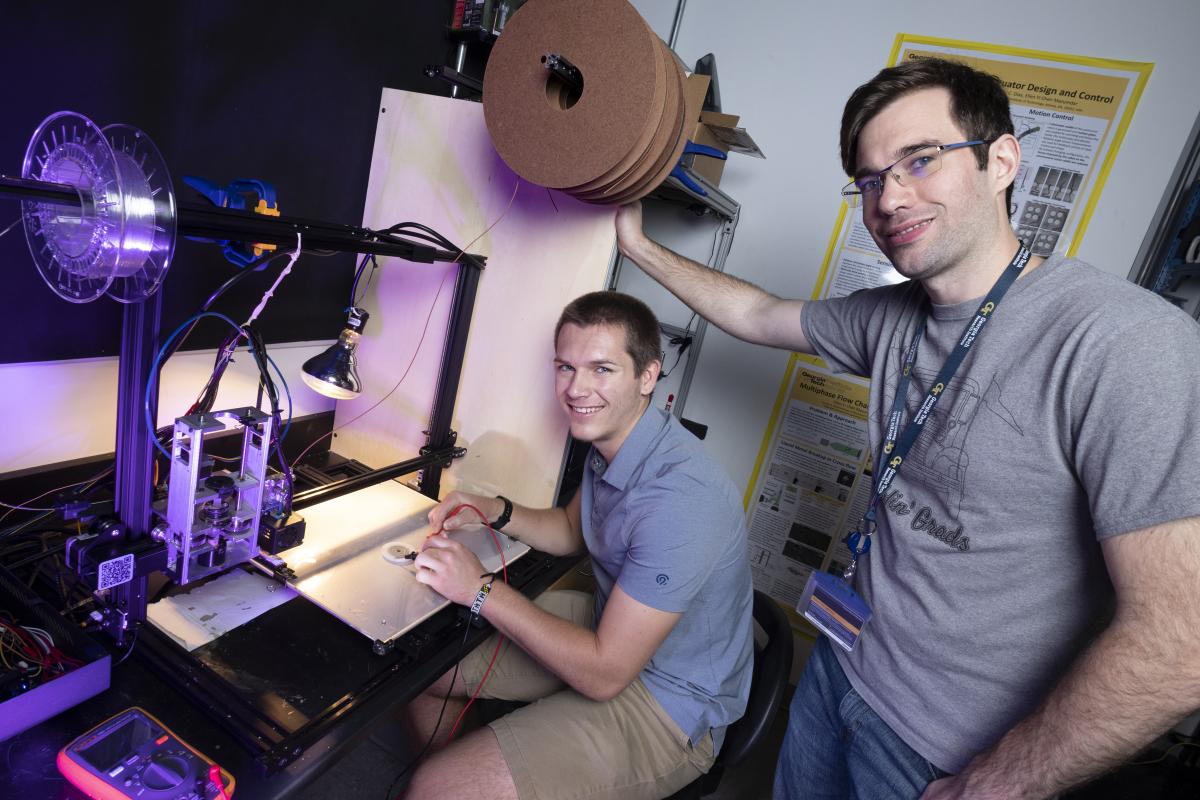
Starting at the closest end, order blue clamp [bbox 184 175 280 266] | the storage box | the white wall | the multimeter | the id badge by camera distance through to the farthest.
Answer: the multimeter < blue clamp [bbox 184 175 280 266] < the id badge < the storage box < the white wall

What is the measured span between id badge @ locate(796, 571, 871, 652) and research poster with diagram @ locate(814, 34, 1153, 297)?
4.78ft

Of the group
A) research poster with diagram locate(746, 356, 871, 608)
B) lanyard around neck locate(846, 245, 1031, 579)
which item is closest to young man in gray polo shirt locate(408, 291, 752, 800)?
lanyard around neck locate(846, 245, 1031, 579)

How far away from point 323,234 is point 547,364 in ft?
1.99

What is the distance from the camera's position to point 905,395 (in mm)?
1134

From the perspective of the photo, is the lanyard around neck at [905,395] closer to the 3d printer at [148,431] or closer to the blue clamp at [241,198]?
the 3d printer at [148,431]

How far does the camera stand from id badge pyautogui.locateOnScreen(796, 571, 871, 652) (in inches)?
44.6

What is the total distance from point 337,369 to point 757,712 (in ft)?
3.69

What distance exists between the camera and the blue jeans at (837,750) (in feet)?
3.46

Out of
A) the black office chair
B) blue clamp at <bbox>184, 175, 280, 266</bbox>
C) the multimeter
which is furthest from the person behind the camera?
the black office chair

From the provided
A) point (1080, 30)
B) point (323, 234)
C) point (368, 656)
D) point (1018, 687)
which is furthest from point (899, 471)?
point (1080, 30)

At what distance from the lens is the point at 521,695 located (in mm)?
1506

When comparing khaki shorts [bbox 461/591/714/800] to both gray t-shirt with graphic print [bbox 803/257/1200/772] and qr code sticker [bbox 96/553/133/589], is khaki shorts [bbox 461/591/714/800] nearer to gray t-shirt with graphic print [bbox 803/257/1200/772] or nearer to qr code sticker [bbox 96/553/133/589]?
gray t-shirt with graphic print [bbox 803/257/1200/772]

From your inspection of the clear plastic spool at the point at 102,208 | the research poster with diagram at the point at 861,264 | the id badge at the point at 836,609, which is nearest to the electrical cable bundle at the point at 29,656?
the clear plastic spool at the point at 102,208

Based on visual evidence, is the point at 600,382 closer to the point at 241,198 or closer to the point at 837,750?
the point at 241,198
